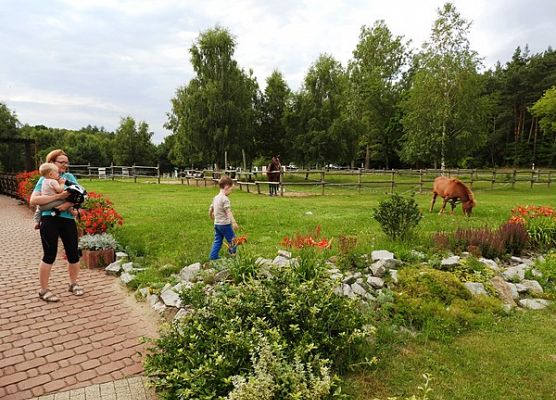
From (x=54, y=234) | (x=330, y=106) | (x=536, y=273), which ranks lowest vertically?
(x=536, y=273)

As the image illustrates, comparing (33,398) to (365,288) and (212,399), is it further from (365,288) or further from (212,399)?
(365,288)

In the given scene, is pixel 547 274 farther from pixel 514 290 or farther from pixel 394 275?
pixel 394 275

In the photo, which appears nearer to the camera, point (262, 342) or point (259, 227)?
point (262, 342)

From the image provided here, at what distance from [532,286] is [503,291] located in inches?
27.0

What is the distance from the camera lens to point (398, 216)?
18.6ft

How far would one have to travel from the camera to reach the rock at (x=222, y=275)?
417 centimetres

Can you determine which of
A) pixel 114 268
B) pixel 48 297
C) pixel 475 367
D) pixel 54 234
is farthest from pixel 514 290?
pixel 48 297

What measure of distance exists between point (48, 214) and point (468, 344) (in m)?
4.72

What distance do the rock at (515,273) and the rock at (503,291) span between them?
421mm

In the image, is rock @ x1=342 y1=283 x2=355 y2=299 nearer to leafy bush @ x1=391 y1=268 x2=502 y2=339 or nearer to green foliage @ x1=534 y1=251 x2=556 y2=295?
leafy bush @ x1=391 y1=268 x2=502 y2=339

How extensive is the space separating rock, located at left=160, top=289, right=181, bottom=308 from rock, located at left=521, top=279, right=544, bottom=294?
4.47 meters

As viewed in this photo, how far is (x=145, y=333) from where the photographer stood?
11.6 ft

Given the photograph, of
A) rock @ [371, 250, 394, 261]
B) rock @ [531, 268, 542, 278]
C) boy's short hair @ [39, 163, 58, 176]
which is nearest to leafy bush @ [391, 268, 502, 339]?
rock @ [371, 250, 394, 261]

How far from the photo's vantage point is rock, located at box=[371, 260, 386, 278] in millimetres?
4383
